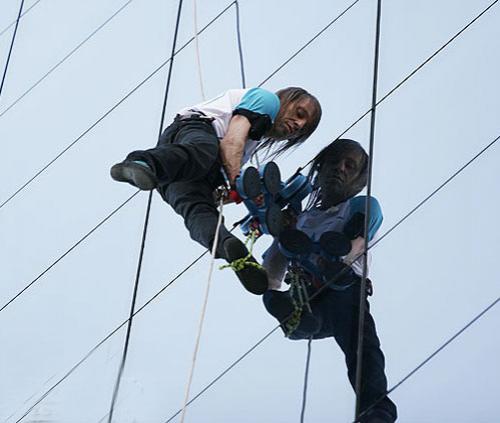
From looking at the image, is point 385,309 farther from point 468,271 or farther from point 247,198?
point 247,198

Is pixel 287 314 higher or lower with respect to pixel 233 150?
lower

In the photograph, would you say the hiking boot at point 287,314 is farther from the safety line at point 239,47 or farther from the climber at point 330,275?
the safety line at point 239,47

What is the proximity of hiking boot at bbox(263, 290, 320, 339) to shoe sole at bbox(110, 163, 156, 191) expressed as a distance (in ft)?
1.26

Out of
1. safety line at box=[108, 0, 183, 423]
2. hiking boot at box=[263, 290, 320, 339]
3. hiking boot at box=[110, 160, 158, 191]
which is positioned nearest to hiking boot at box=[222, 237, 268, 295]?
hiking boot at box=[110, 160, 158, 191]

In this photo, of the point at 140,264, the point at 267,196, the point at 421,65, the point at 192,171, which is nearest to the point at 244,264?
the point at 192,171

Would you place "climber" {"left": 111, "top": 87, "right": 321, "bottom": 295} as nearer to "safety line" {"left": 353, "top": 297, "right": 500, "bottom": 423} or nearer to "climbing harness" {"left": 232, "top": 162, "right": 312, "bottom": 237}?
"climbing harness" {"left": 232, "top": 162, "right": 312, "bottom": 237}

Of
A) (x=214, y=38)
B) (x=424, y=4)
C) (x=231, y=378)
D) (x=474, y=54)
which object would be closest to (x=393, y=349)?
(x=231, y=378)

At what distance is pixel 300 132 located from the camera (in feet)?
6.55

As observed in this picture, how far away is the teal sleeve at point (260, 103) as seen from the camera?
183 cm

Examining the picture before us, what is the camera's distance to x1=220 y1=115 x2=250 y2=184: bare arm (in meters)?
1.77

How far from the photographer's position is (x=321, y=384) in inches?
72.4

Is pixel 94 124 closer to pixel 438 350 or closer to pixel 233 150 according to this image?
pixel 233 150

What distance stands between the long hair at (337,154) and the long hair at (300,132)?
0.15 ft

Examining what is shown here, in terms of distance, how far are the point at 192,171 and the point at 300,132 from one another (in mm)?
337
